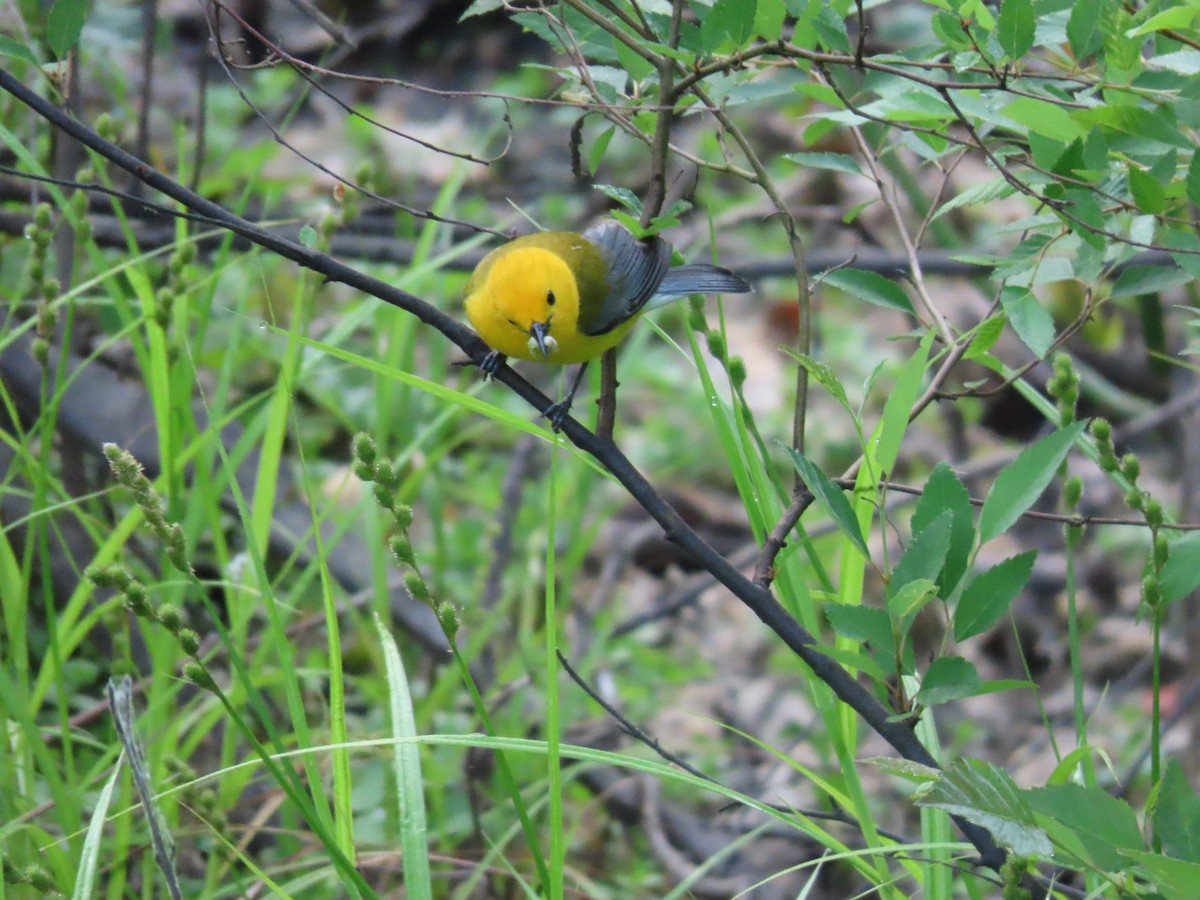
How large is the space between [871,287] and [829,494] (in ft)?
1.20

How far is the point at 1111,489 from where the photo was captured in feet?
12.7

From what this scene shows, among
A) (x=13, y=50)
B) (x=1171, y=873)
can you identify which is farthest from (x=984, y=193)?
(x=13, y=50)

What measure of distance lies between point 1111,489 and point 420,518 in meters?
2.20

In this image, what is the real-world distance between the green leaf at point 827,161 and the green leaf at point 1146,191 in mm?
289

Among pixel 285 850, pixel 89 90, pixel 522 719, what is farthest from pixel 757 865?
pixel 89 90

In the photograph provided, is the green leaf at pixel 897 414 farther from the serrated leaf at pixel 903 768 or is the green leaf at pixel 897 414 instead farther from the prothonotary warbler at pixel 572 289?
the prothonotary warbler at pixel 572 289

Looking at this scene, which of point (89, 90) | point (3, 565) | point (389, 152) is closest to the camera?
point (3, 565)

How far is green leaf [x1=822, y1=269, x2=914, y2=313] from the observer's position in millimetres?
Result: 1342

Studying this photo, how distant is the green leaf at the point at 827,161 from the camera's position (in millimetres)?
1346

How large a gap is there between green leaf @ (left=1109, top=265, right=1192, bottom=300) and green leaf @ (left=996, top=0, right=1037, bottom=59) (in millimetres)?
313

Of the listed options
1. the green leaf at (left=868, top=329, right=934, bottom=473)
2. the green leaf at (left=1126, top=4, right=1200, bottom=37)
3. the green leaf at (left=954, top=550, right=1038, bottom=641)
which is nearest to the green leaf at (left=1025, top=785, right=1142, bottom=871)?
the green leaf at (left=954, top=550, right=1038, bottom=641)

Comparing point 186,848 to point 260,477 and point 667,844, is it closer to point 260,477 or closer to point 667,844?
point 260,477

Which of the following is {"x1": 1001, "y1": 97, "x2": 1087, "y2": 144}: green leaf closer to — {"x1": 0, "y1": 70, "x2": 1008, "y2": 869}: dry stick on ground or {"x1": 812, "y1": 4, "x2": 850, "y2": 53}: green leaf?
{"x1": 812, "y1": 4, "x2": 850, "y2": 53}: green leaf

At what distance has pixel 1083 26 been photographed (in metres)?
1.13
